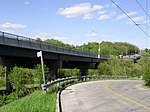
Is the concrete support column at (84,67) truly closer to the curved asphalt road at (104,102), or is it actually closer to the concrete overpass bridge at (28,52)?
the concrete overpass bridge at (28,52)

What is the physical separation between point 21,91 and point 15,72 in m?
2.71

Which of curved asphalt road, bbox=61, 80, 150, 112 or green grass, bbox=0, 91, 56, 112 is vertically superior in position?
green grass, bbox=0, 91, 56, 112

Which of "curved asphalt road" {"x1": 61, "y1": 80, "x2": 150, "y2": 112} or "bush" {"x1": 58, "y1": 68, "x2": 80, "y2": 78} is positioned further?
"bush" {"x1": 58, "y1": 68, "x2": 80, "y2": 78}

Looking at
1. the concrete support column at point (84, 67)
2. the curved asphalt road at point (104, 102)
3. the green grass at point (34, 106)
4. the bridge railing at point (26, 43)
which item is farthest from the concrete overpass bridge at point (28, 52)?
the green grass at point (34, 106)

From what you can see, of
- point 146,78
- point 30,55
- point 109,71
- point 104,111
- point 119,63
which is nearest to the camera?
point 104,111

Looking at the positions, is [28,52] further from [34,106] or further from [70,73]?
[70,73]

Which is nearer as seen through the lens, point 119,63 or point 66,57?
point 66,57

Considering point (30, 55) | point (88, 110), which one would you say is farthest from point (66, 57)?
point (88, 110)

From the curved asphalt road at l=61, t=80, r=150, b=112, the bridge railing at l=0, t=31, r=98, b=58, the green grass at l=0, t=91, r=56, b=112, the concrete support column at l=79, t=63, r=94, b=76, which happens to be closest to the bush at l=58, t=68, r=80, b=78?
the concrete support column at l=79, t=63, r=94, b=76

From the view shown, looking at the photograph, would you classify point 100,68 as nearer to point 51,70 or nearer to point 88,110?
point 51,70

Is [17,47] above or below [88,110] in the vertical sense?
above

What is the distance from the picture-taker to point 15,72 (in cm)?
3875

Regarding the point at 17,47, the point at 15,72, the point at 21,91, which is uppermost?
the point at 17,47

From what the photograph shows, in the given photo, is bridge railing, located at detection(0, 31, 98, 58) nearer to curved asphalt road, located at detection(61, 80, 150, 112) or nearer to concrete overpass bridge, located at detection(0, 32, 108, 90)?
concrete overpass bridge, located at detection(0, 32, 108, 90)
